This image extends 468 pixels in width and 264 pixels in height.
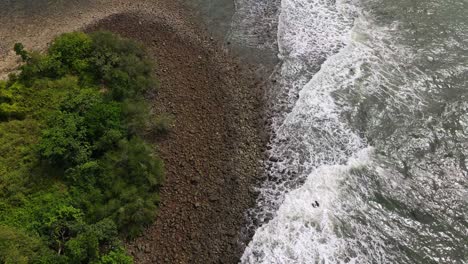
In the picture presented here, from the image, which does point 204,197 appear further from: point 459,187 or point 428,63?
point 428,63

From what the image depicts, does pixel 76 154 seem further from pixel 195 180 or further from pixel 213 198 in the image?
pixel 213 198

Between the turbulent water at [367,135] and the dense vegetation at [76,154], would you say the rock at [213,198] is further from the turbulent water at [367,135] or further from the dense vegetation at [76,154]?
the dense vegetation at [76,154]

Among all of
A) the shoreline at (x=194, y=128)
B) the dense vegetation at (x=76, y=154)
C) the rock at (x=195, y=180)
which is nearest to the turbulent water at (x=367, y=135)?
the shoreline at (x=194, y=128)

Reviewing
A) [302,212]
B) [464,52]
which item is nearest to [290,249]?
[302,212]

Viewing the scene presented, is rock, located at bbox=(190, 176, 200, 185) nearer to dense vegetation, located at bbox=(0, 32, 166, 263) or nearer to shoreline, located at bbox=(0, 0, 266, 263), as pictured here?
shoreline, located at bbox=(0, 0, 266, 263)

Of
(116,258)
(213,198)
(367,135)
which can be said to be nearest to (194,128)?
(213,198)
